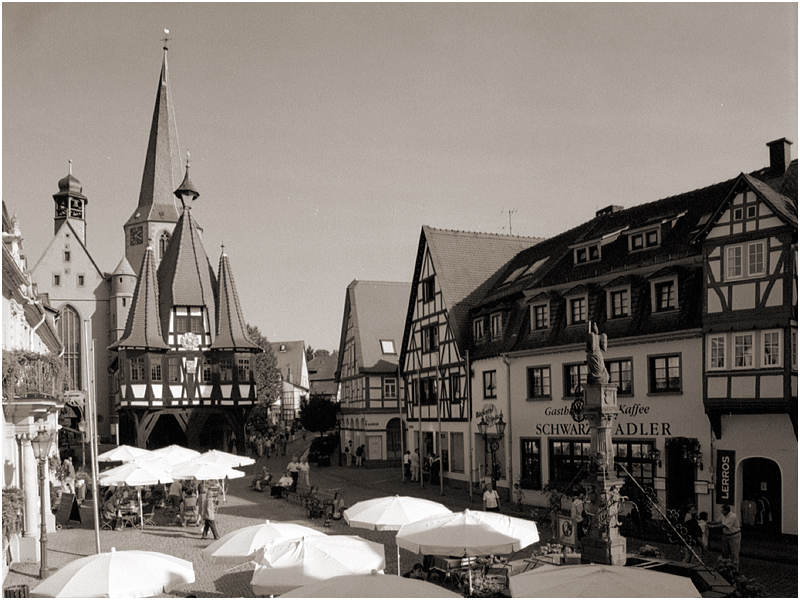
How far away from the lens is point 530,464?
922 inches

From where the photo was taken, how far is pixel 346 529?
19.3m

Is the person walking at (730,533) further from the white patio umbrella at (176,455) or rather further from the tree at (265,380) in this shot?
the tree at (265,380)

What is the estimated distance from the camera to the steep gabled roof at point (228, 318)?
137ft

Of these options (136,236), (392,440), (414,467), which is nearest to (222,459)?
(414,467)

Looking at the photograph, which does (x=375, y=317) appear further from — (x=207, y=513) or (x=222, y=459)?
(x=207, y=513)

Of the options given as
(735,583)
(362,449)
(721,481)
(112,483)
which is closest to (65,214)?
(362,449)

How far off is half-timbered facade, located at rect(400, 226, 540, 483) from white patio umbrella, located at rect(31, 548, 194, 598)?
18.0 m

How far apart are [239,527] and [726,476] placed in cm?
1155

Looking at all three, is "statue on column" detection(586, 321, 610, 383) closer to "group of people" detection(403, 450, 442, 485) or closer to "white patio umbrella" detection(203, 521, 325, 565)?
Answer: "white patio umbrella" detection(203, 521, 325, 565)

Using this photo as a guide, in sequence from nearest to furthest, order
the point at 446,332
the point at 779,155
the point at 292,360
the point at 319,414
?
the point at 779,155 → the point at 446,332 → the point at 319,414 → the point at 292,360

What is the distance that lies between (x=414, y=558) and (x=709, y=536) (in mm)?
6010

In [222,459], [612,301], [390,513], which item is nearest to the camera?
[390,513]

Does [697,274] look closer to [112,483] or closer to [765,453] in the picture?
[765,453]

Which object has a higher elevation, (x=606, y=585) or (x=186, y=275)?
(x=186, y=275)
